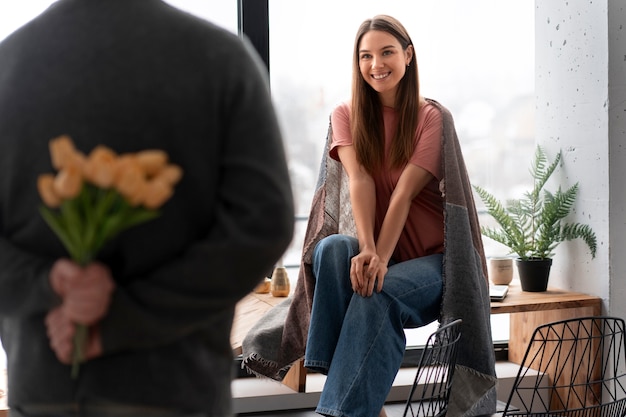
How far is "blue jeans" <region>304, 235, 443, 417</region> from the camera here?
2.46m

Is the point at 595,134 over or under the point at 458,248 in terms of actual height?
over

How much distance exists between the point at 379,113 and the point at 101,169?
6.58 feet

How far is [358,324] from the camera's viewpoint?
252 centimetres

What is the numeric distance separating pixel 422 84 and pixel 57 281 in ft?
8.77

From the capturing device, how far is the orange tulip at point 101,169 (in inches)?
38.8

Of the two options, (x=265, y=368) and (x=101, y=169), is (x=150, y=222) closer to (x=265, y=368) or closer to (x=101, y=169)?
(x=101, y=169)

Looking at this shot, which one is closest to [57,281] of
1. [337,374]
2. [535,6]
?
[337,374]

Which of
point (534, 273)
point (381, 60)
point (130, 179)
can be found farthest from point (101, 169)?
point (534, 273)

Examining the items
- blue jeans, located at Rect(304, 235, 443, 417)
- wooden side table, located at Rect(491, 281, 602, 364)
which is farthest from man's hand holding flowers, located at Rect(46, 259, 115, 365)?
wooden side table, located at Rect(491, 281, 602, 364)

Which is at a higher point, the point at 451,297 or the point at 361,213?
the point at 361,213

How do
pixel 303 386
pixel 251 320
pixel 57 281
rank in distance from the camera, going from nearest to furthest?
pixel 57 281
pixel 251 320
pixel 303 386

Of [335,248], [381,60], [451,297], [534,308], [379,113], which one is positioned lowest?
[534,308]

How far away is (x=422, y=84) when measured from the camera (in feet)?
11.6

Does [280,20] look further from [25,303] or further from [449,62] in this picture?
[25,303]
